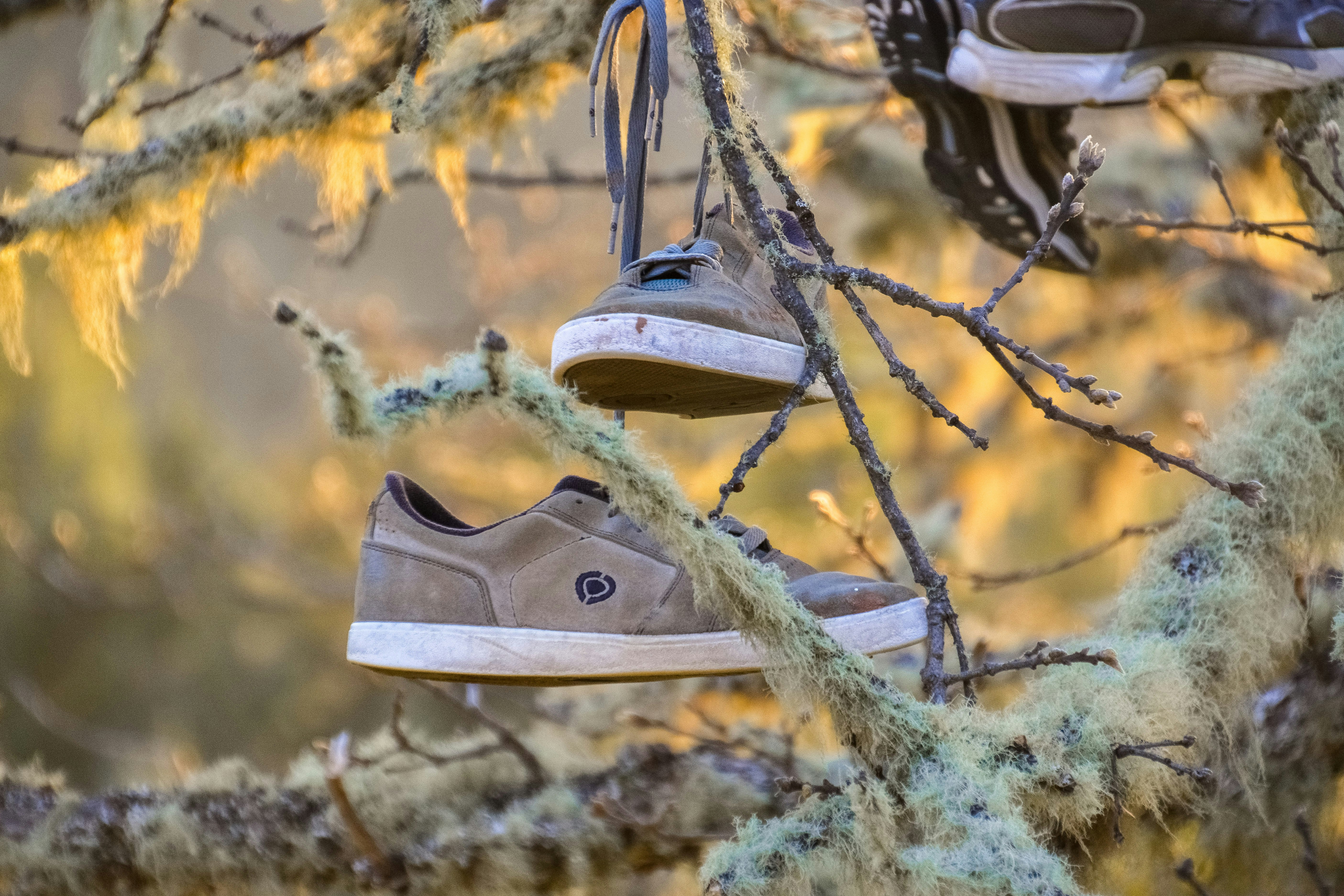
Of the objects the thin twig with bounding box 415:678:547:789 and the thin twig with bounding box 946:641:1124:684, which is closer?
the thin twig with bounding box 946:641:1124:684

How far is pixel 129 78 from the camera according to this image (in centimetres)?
145

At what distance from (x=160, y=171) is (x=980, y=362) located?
2691 mm

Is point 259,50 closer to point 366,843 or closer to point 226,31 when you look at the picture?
point 226,31

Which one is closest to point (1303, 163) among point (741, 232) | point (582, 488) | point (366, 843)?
point (741, 232)

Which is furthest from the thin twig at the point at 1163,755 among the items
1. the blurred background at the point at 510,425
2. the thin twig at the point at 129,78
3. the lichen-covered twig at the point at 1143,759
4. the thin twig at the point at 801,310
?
the thin twig at the point at 129,78

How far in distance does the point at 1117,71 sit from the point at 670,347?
2.76 feet

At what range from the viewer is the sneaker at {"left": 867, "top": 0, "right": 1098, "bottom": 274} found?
1336 millimetres

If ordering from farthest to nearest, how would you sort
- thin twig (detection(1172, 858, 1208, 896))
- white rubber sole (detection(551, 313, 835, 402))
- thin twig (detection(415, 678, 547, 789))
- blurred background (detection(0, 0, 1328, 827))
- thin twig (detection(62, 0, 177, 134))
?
blurred background (detection(0, 0, 1328, 827))
thin twig (detection(415, 678, 547, 789))
thin twig (detection(62, 0, 177, 134))
thin twig (detection(1172, 858, 1208, 896))
white rubber sole (detection(551, 313, 835, 402))

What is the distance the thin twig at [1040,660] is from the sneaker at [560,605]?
8cm

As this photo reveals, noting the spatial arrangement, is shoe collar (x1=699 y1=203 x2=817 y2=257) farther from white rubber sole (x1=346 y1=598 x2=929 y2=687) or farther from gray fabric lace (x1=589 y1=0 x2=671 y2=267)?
white rubber sole (x1=346 y1=598 x2=929 y2=687)

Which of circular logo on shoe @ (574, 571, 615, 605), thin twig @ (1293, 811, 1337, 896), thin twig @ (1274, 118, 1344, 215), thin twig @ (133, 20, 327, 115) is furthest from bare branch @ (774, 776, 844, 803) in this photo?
thin twig @ (133, 20, 327, 115)

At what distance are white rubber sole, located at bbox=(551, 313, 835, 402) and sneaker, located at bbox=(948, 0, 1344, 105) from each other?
630 mm

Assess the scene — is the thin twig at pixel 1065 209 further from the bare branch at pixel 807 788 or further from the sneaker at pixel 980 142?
the sneaker at pixel 980 142

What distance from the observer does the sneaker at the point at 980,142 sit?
1.34m
